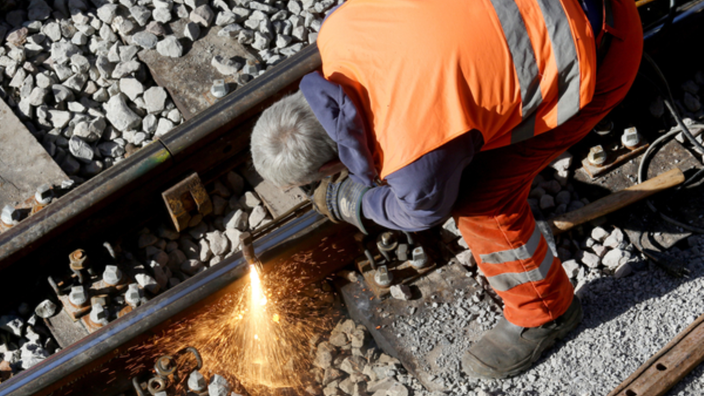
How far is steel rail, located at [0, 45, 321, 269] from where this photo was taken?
3.21 metres

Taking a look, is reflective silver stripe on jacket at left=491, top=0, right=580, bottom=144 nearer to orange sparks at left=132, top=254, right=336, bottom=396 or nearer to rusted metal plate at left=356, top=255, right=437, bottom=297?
rusted metal plate at left=356, top=255, right=437, bottom=297

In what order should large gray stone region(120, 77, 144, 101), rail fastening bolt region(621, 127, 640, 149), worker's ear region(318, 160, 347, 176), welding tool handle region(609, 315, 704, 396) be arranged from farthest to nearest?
1. large gray stone region(120, 77, 144, 101)
2. rail fastening bolt region(621, 127, 640, 149)
3. welding tool handle region(609, 315, 704, 396)
4. worker's ear region(318, 160, 347, 176)

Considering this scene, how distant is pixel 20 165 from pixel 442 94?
8.89ft

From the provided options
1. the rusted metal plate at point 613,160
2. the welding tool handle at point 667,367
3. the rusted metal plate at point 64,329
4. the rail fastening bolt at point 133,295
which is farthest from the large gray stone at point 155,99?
the welding tool handle at point 667,367

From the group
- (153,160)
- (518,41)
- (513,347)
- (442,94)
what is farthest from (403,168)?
(153,160)

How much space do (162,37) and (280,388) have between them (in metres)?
2.38

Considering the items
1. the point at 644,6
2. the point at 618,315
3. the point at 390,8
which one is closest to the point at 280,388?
the point at 618,315

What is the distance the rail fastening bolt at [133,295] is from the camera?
3332 mm

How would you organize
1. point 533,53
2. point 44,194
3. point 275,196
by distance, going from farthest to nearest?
point 275,196
point 44,194
point 533,53

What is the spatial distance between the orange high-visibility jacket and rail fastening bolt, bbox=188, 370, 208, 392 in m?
1.53

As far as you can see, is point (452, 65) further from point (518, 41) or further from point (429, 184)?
point (429, 184)

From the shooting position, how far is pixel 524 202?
303 centimetres

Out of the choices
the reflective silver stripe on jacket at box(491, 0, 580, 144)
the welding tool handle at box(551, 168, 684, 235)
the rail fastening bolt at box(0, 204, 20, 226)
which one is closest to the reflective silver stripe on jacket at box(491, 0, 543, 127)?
the reflective silver stripe on jacket at box(491, 0, 580, 144)

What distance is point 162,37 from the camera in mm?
4270
